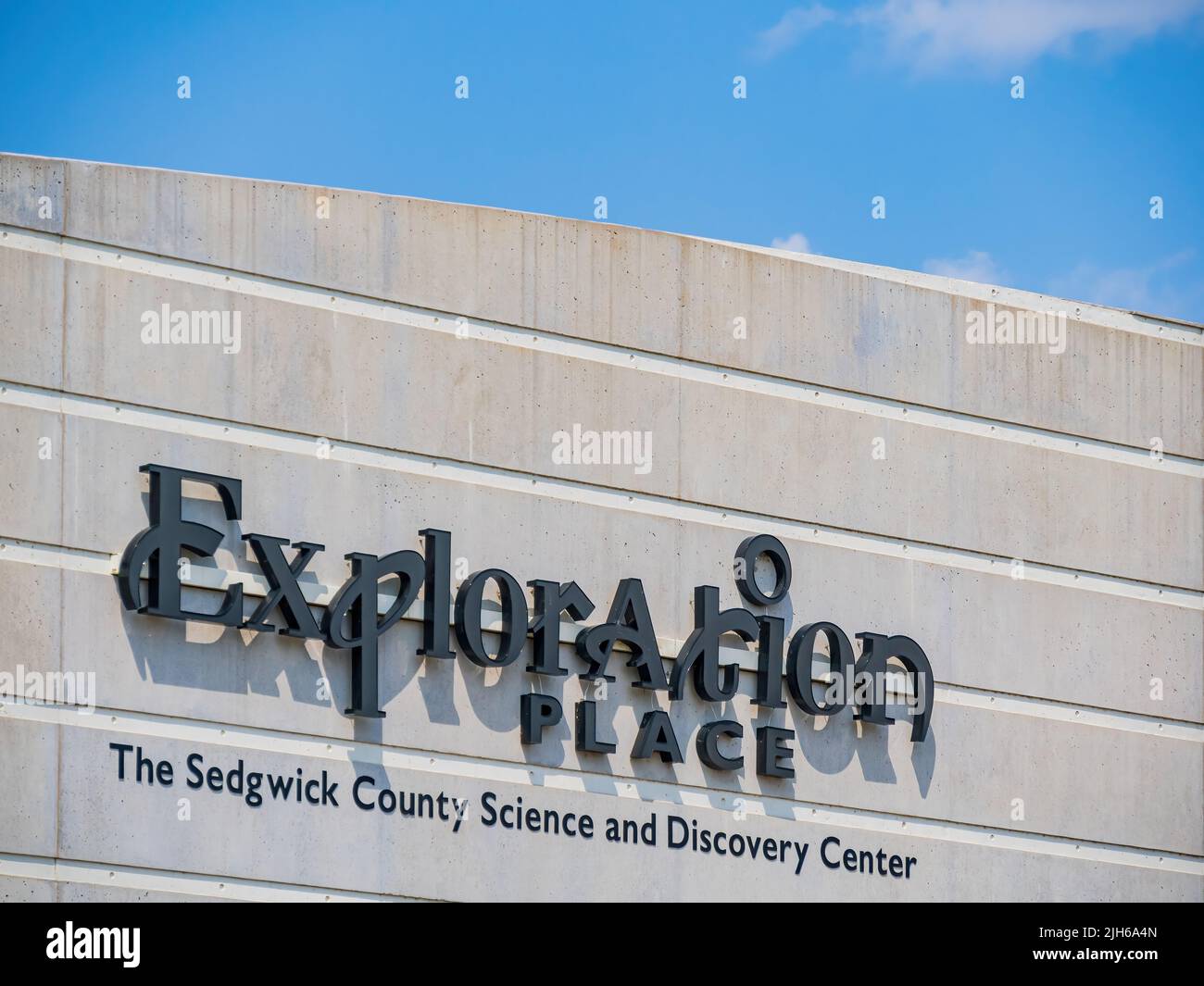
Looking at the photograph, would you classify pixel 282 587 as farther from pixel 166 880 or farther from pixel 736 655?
pixel 736 655

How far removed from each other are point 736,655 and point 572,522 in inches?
70.3

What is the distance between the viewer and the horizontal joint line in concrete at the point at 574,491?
13828 millimetres

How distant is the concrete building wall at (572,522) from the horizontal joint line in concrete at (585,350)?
31 mm

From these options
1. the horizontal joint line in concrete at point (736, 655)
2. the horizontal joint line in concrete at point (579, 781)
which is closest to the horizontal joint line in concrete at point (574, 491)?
the horizontal joint line in concrete at point (736, 655)

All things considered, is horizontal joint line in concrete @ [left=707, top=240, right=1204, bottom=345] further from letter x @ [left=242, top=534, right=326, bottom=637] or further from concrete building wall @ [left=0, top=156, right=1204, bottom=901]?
letter x @ [left=242, top=534, right=326, bottom=637]

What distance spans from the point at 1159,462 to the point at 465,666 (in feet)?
24.6

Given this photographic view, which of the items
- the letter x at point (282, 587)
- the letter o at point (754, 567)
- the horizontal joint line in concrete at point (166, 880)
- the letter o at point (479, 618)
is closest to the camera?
the horizontal joint line in concrete at point (166, 880)

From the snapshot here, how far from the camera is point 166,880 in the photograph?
1358 cm

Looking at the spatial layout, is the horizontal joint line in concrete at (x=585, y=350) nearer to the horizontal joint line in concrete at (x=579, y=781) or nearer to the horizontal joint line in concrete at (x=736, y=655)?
the horizontal joint line in concrete at (x=736, y=655)

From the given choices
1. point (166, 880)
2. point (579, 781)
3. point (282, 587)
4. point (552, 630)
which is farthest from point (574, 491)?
point (166, 880)

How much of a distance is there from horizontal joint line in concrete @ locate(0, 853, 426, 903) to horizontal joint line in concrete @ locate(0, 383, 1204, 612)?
2.94 m

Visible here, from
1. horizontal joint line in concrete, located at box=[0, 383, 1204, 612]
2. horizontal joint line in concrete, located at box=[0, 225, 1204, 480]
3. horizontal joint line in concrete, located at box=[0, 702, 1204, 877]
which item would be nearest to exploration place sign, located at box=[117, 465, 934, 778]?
horizontal joint line in concrete, located at box=[0, 702, 1204, 877]

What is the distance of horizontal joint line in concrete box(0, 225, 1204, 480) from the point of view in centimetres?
1406
